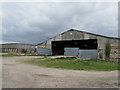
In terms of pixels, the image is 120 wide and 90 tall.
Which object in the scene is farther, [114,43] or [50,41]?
[50,41]

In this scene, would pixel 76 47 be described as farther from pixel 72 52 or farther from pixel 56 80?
pixel 56 80

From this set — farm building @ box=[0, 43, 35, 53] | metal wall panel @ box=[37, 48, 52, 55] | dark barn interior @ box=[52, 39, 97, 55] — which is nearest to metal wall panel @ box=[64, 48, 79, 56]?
dark barn interior @ box=[52, 39, 97, 55]

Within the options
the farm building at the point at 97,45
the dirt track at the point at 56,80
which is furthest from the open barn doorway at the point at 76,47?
the dirt track at the point at 56,80

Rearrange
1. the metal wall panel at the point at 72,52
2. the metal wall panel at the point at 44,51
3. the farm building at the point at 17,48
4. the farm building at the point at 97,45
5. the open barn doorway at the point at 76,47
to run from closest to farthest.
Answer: the farm building at the point at 97,45, the open barn doorway at the point at 76,47, the metal wall panel at the point at 72,52, the metal wall panel at the point at 44,51, the farm building at the point at 17,48

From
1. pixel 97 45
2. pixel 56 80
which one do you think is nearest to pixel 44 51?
pixel 97 45

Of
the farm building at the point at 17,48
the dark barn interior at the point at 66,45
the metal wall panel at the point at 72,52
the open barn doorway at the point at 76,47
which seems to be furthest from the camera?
the farm building at the point at 17,48

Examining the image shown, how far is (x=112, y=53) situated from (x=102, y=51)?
2244 mm

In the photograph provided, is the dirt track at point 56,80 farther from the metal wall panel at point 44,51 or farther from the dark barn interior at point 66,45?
the metal wall panel at point 44,51

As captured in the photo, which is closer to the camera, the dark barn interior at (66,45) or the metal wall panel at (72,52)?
the metal wall panel at (72,52)

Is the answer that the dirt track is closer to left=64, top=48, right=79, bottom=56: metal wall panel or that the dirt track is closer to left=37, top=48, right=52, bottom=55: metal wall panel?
left=64, top=48, right=79, bottom=56: metal wall panel

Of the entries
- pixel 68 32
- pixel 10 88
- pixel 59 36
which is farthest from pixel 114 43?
pixel 10 88

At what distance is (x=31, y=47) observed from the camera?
228ft

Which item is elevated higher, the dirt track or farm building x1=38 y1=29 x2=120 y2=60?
farm building x1=38 y1=29 x2=120 y2=60

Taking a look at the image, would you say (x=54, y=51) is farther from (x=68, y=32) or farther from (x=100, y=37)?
(x=100, y=37)
